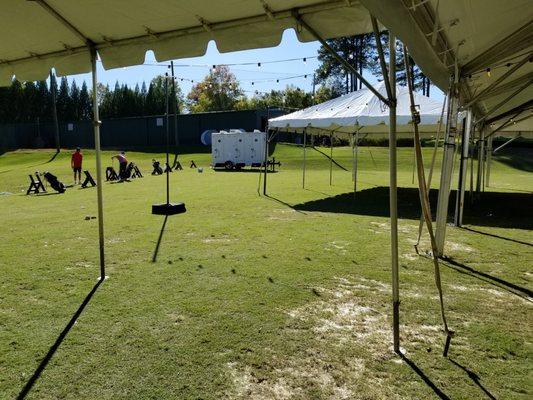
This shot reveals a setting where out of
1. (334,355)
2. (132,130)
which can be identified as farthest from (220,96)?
(334,355)

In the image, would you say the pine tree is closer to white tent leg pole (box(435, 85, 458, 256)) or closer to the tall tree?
the tall tree

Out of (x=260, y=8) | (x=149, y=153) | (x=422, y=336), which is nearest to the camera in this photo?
(x=422, y=336)

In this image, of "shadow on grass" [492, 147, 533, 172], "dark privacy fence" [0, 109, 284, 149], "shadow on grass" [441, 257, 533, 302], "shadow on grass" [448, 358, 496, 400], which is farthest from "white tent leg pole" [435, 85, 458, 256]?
"dark privacy fence" [0, 109, 284, 149]

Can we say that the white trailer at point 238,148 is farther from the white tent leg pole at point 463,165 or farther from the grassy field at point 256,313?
the white tent leg pole at point 463,165

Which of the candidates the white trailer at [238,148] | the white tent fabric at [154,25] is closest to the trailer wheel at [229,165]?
the white trailer at [238,148]

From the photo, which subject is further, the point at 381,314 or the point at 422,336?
the point at 381,314

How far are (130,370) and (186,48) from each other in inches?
121

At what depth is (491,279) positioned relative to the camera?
481 centimetres

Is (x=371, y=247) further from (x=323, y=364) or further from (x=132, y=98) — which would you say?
(x=132, y=98)

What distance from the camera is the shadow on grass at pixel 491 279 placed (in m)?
4.36

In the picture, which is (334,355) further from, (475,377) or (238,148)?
(238,148)

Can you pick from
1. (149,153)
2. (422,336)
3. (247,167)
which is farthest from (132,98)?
(422,336)

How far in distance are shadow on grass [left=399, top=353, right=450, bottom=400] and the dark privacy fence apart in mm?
34549

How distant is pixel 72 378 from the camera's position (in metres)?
2.73
